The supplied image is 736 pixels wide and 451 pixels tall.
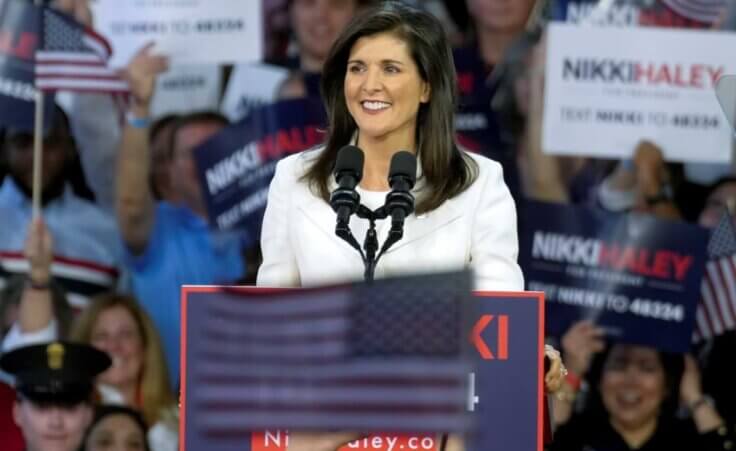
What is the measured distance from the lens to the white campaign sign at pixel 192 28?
6.84 metres

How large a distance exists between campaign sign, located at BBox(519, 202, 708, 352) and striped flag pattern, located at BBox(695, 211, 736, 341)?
124 millimetres

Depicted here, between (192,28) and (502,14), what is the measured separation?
1.29 meters

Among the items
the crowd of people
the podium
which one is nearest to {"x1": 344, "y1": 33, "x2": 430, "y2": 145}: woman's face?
the podium

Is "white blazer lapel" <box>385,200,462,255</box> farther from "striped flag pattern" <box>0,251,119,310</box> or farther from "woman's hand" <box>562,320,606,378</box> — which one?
"striped flag pattern" <box>0,251,119,310</box>

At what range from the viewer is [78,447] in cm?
650

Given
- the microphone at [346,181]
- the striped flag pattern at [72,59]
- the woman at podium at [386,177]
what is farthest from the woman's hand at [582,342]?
the microphone at [346,181]

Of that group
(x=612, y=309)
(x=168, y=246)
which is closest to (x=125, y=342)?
(x=168, y=246)

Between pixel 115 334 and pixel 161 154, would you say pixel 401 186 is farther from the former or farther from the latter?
pixel 161 154

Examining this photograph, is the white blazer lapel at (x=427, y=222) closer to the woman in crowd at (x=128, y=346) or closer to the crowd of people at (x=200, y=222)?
the crowd of people at (x=200, y=222)

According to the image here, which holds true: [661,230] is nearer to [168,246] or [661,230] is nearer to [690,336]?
[690,336]

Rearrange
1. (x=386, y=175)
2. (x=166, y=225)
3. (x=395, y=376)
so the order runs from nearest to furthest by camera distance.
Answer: (x=395, y=376) < (x=386, y=175) < (x=166, y=225)

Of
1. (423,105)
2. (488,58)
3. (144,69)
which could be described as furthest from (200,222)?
(423,105)

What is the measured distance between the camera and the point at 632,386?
6.88 metres

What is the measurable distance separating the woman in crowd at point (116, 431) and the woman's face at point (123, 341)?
19cm
